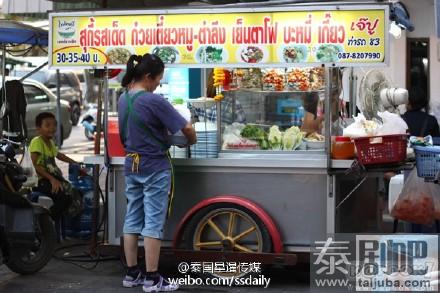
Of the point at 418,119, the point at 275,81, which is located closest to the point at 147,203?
the point at 275,81

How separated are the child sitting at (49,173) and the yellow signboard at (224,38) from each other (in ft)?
4.41

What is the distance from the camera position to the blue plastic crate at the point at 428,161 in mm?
5023

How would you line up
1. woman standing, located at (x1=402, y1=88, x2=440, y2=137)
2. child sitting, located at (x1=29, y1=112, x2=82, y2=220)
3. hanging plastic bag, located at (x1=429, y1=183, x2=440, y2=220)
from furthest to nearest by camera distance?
child sitting, located at (x1=29, y1=112, x2=82, y2=220) → woman standing, located at (x1=402, y1=88, x2=440, y2=137) → hanging plastic bag, located at (x1=429, y1=183, x2=440, y2=220)

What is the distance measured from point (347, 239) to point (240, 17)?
6.43 feet

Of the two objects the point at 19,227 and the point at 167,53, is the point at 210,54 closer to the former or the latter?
the point at 167,53

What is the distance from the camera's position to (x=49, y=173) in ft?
23.2

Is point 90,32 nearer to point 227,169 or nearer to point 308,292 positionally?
point 227,169

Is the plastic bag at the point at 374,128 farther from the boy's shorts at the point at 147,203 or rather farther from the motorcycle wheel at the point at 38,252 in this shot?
the motorcycle wheel at the point at 38,252

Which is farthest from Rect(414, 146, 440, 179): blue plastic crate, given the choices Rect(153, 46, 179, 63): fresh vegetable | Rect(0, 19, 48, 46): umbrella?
Rect(0, 19, 48, 46): umbrella

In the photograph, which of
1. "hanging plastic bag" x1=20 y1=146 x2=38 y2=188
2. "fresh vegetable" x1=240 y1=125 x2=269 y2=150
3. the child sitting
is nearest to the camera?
"fresh vegetable" x1=240 y1=125 x2=269 y2=150

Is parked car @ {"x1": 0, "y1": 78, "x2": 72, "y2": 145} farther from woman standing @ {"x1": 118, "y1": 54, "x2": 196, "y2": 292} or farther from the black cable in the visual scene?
woman standing @ {"x1": 118, "y1": 54, "x2": 196, "y2": 292}

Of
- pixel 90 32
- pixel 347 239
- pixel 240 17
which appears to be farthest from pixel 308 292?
pixel 90 32

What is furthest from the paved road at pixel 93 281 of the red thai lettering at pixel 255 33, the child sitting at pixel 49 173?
the red thai lettering at pixel 255 33

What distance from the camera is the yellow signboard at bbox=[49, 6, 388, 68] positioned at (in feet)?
17.4
